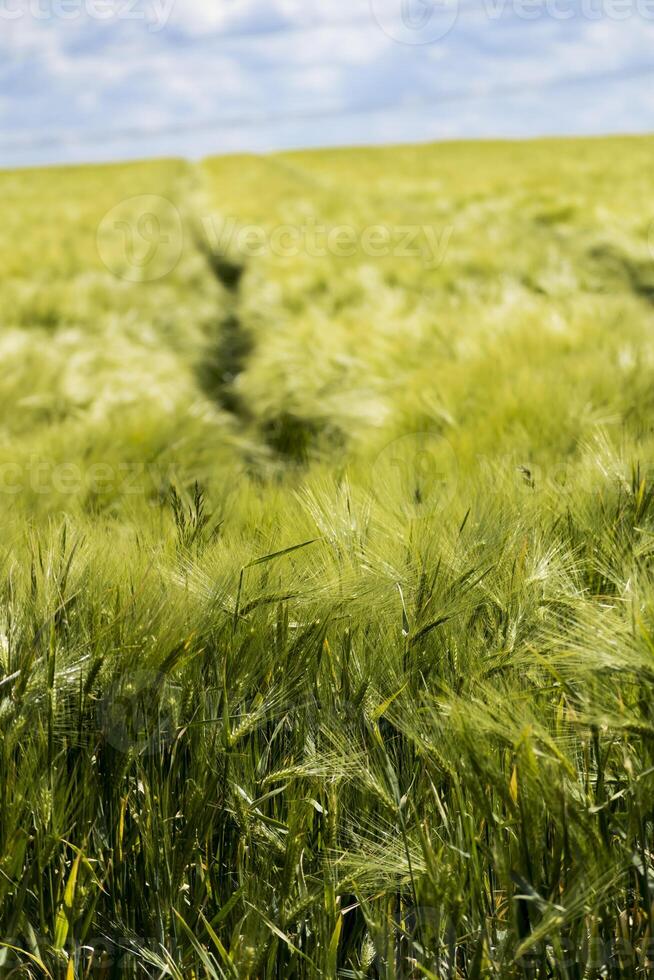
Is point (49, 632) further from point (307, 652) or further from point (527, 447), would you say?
point (527, 447)

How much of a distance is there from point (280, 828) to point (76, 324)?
447 cm

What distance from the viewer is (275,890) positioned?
0.71 meters

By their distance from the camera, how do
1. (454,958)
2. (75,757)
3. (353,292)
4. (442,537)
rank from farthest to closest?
(353,292) < (442,537) < (75,757) < (454,958)

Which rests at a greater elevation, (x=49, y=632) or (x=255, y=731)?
(x=49, y=632)

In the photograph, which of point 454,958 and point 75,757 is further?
point 75,757

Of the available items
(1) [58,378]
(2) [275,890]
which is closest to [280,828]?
(2) [275,890]

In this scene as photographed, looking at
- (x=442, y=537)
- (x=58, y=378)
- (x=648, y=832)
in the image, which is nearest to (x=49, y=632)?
(x=442, y=537)

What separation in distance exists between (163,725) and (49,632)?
0.45ft

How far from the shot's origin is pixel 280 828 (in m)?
Answer: 0.73

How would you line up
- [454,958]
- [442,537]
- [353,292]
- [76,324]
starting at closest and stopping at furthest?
1. [454,958]
2. [442,537]
3. [76,324]
4. [353,292]

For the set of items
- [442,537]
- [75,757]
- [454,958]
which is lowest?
[454,958]

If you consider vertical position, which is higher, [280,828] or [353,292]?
[353,292]

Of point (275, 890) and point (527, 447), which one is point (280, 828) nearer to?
point (275, 890)

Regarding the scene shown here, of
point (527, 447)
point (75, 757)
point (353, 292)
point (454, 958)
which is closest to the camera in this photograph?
point (454, 958)
